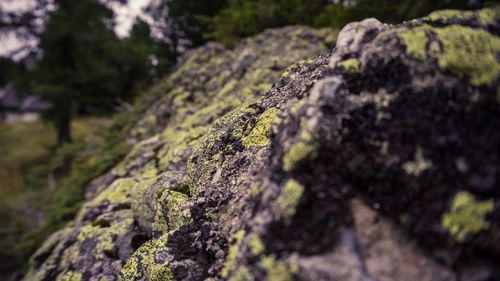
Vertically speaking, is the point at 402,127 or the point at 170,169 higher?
the point at 402,127

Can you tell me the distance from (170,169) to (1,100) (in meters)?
41.3

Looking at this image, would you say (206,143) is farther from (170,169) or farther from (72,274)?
(72,274)

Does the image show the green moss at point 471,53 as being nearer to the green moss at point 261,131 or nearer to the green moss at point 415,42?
the green moss at point 415,42

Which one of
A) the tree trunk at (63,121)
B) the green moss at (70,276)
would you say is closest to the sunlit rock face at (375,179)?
the green moss at (70,276)

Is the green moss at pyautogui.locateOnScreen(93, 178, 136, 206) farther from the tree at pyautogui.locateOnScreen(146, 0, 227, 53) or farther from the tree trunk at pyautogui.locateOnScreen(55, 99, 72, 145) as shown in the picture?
the tree trunk at pyautogui.locateOnScreen(55, 99, 72, 145)

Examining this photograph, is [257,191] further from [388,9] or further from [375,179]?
[388,9]

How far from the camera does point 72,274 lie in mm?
3791

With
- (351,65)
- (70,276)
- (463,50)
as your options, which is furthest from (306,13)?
(70,276)

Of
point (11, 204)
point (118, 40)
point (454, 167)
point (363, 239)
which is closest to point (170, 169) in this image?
point (363, 239)

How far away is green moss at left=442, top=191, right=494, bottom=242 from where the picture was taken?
5.57 feet

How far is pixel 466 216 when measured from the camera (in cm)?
171

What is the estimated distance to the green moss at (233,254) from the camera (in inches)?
83.1

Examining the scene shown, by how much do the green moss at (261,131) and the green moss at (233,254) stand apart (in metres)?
0.88

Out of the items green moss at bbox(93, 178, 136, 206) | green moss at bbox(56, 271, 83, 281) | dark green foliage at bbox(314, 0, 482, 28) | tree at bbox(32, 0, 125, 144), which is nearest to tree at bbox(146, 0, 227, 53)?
tree at bbox(32, 0, 125, 144)
